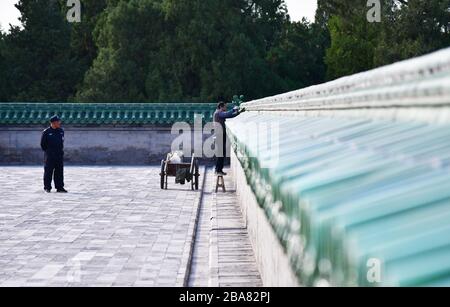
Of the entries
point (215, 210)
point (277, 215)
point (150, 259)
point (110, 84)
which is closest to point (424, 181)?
point (277, 215)

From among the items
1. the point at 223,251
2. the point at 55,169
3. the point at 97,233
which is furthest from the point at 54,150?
the point at 223,251

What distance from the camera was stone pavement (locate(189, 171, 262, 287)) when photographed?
23.8ft

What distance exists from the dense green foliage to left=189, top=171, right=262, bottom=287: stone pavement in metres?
18.3

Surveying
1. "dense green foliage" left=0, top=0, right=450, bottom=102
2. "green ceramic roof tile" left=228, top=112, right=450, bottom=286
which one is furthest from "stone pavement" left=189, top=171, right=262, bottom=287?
"dense green foliage" left=0, top=0, right=450, bottom=102

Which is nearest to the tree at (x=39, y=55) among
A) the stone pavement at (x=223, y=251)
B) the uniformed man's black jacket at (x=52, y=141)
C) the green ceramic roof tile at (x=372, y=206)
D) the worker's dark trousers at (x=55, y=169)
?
the worker's dark trousers at (x=55, y=169)

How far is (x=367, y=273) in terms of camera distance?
4.83ft

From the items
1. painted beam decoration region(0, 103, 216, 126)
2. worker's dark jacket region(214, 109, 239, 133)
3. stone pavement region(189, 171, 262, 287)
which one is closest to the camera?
stone pavement region(189, 171, 262, 287)

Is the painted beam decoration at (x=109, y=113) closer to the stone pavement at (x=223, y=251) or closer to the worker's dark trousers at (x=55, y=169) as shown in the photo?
the worker's dark trousers at (x=55, y=169)

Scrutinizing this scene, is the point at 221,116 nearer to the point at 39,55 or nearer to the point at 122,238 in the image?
the point at 122,238

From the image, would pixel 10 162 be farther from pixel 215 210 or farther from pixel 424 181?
pixel 424 181

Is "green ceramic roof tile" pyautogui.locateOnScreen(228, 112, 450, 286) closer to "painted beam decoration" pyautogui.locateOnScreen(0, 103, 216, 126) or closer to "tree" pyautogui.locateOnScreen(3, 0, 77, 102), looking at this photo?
"painted beam decoration" pyautogui.locateOnScreen(0, 103, 216, 126)

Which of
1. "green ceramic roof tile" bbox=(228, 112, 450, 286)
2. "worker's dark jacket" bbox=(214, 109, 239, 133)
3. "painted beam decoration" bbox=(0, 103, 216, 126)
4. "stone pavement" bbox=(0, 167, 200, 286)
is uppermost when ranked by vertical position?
"green ceramic roof tile" bbox=(228, 112, 450, 286)

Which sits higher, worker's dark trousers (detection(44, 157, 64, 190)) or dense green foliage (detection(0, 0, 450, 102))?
dense green foliage (detection(0, 0, 450, 102))
